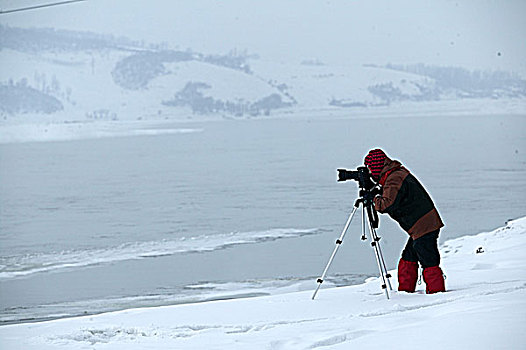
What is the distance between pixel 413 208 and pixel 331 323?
99 centimetres

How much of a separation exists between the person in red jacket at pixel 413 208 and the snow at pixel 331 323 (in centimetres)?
19

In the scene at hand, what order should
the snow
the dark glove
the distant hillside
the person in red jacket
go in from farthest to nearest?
the distant hillside → the dark glove → the person in red jacket → the snow

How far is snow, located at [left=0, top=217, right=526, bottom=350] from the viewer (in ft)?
12.5

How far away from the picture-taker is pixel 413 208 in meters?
5.20

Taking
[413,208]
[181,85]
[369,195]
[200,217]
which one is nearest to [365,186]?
[369,195]

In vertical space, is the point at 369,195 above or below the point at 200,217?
above

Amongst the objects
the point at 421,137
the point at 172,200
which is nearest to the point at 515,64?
the point at 421,137

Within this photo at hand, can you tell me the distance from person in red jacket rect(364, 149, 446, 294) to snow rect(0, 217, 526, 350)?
7.4 inches

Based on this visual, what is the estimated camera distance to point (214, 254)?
10242 millimetres

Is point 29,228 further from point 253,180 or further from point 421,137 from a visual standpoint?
point 421,137

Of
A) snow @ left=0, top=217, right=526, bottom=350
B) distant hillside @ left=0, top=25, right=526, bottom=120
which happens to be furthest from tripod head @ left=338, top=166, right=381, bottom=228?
distant hillside @ left=0, top=25, right=526, bottom=120

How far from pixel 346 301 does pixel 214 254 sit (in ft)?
15.9

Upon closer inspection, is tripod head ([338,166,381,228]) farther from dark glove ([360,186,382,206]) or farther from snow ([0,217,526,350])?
snow ([0,217,526,350])

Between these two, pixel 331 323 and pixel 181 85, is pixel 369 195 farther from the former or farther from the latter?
pixel 181 85
